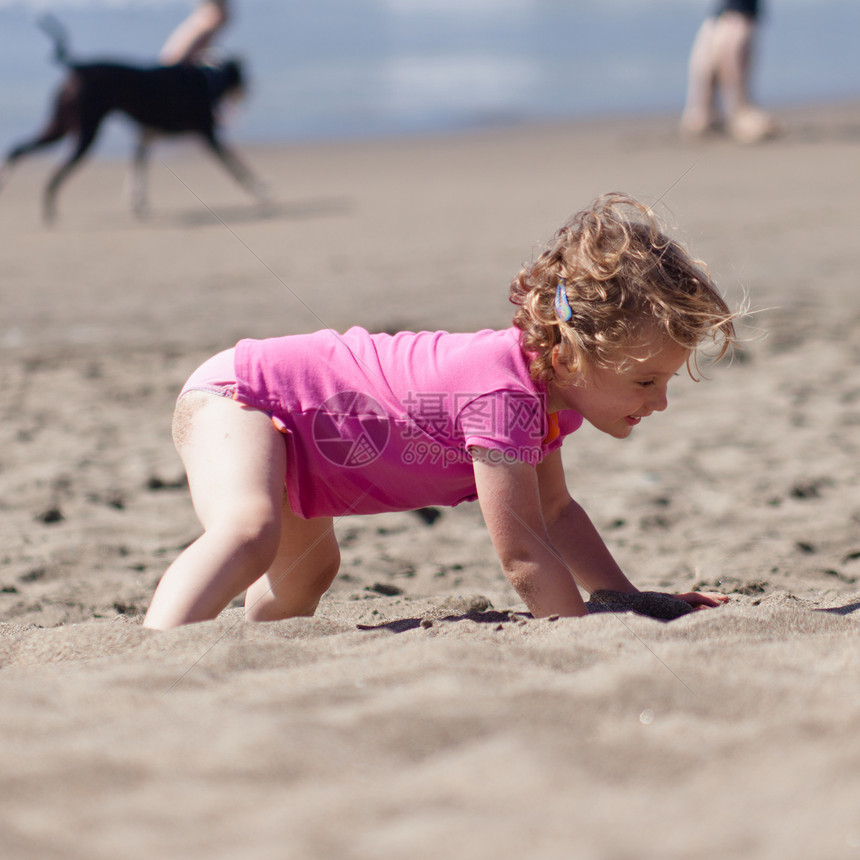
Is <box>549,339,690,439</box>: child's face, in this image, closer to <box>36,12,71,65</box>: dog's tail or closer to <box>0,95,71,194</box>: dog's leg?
<box>36,12,71,65</box>: dog's tail

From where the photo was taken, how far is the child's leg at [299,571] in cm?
251

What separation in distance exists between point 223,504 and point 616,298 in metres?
0.89

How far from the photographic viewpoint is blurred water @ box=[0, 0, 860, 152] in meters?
18.9

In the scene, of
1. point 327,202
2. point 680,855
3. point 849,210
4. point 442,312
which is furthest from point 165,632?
point 327,202

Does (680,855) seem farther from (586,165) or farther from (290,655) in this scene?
(586,165)

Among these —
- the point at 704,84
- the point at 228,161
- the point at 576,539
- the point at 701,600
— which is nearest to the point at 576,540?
the point at 576,539

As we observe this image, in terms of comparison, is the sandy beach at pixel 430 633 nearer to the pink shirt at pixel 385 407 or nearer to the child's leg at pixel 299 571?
the child's leg at pixel 299 571

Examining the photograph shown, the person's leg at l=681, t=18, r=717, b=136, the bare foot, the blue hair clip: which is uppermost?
the person's leg at l=681, t=18, r=717, b=136

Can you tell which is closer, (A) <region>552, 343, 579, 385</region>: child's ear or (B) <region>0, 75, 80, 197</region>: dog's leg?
(A) <region>552, 343, 579, 385</region>: child's ear

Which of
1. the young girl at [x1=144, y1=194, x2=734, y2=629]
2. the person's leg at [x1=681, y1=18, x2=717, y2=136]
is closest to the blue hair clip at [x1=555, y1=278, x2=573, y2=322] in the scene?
the young girl at [x1=144, y1=194, x2=734, y2=629]

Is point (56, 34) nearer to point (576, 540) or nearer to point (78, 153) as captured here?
point (78, 153)

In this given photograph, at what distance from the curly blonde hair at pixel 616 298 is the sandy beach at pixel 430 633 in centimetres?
23

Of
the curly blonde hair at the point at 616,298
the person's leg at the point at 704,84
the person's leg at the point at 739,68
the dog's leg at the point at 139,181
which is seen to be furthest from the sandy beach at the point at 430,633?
the person's leg at the point at 704,84

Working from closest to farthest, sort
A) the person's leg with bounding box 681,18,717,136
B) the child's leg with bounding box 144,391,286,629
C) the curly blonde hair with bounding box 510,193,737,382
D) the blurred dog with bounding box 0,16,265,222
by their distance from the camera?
1. the child's leg with bounding box 144,391,286,629
2. the curly blonde hair with bounding box 510,193,737,382
3. the blurred dog with bounding box 0,16,265,222
4. the person's leg with bounding box 681,18,717,136
